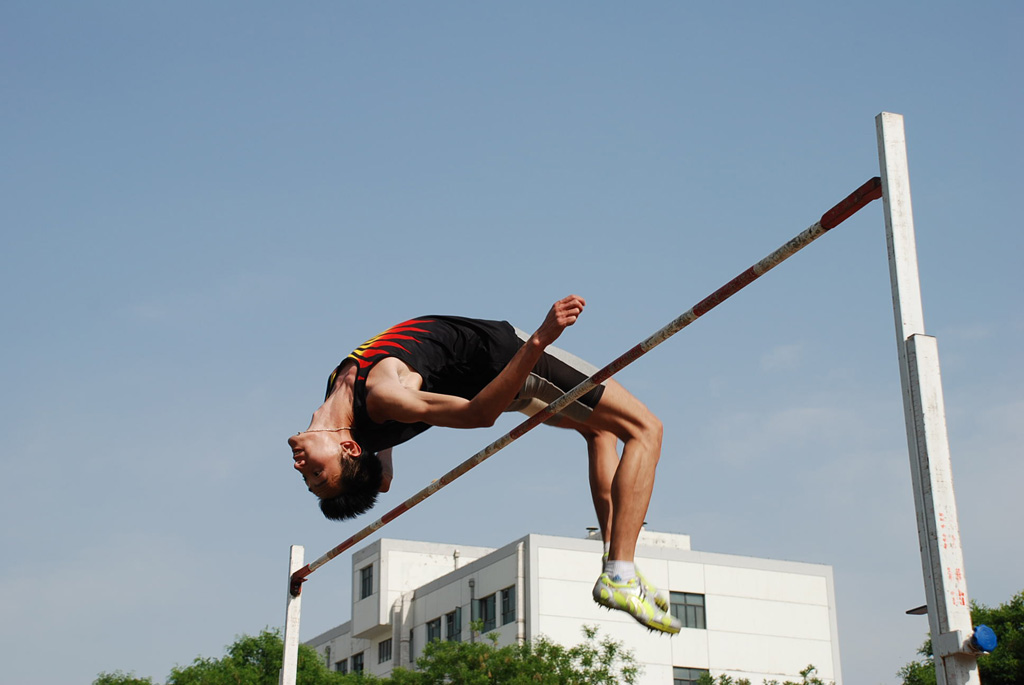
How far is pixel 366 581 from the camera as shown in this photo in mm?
40438

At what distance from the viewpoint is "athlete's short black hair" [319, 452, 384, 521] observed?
5.83 metres

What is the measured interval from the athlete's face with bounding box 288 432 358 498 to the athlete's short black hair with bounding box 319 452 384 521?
0.05 metres

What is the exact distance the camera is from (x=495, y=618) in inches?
1314

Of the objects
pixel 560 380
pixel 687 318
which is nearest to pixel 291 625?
pixel 560 380

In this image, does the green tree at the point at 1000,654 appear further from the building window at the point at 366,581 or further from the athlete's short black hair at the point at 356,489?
the athlete's short black hair at the point at 356,489

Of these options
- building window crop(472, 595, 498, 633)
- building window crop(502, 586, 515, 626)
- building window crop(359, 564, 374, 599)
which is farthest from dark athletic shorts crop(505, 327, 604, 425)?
building window crop(359, 564, 374, 599)

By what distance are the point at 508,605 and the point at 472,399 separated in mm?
28657

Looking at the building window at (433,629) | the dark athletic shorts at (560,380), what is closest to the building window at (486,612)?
the building window at (433,629)

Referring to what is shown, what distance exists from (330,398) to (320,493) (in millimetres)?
473

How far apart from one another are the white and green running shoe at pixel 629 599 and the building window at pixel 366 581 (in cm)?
3522

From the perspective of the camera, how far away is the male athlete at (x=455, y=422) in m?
5.45

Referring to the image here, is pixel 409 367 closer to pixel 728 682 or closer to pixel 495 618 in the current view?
pixel 728 682

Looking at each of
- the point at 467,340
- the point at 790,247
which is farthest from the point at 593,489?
the point at 790,247

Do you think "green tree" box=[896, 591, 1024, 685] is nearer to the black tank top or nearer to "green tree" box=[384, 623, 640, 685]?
"green tree" box=[384, 623, 640, 685]
